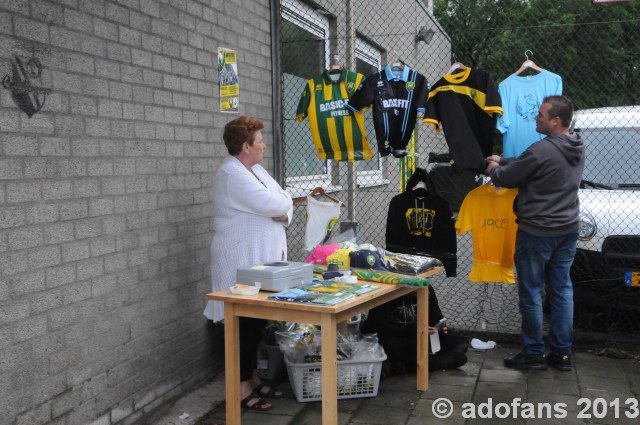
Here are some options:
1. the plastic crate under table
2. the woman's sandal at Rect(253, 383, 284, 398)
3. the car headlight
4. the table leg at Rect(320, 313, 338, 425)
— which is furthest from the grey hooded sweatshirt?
the woman's sandal at Rect(253, 383, 284, 398)

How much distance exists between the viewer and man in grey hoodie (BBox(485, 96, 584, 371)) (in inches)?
180

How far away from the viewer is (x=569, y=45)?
58.2ft

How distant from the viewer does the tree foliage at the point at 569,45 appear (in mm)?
15602

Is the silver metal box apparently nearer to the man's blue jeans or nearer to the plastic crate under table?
the plastic crate under table

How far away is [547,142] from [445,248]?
3.52 ft

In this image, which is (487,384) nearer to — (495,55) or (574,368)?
(574,368)

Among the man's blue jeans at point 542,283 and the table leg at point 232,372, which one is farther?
the man's blue jeans at point 542,283

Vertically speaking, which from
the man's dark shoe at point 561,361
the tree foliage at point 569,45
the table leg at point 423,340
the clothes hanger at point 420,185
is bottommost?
the man's dark shoe at point 561,361

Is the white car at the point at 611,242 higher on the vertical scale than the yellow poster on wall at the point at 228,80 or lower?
lower

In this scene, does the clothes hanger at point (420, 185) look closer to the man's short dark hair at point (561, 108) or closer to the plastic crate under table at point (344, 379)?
the man's short dark hair at point (561, 108)

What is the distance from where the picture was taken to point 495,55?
17.6m

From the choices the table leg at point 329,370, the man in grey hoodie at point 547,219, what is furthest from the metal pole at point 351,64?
the table leg at point 329,370

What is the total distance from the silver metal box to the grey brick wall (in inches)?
29.8

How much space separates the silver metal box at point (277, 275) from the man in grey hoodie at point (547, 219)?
5.70 ft
